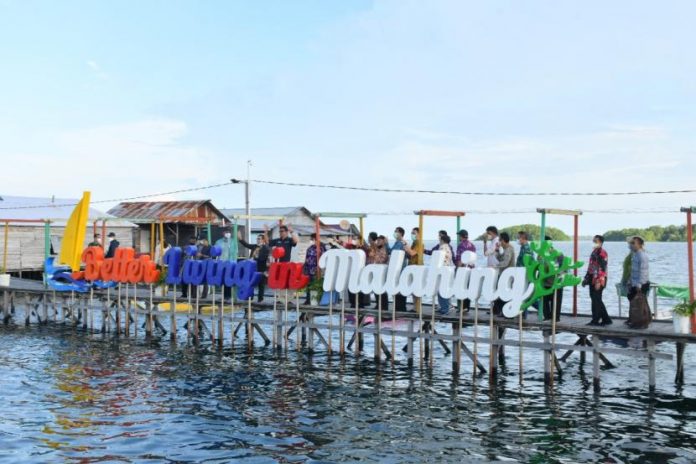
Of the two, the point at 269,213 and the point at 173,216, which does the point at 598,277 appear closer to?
the point at 173,216

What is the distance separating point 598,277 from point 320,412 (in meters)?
7.82

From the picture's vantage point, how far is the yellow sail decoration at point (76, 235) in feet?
94.5

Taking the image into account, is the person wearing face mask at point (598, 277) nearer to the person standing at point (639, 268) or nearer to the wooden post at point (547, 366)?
the person standing at point (639, 268)

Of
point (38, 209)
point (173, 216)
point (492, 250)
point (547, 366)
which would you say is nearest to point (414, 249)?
point (492, 250)

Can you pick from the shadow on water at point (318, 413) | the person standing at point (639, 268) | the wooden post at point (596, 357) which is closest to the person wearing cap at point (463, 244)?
the shadow on water at point (318, 413)

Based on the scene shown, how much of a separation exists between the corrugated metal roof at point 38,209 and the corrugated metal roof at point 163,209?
4.48m

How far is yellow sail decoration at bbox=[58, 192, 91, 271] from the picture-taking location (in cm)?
2880

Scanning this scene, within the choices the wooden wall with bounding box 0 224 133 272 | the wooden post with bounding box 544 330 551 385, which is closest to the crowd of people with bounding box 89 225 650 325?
the wooden post with bounding box 544 330 551 385

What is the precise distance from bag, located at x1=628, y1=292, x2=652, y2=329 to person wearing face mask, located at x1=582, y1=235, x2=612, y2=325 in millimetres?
730

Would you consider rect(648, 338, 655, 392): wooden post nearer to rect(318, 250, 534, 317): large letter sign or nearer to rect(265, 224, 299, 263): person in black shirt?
rect(318, 250, 534, 317): large letter sign

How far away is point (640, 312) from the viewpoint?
19.4 m

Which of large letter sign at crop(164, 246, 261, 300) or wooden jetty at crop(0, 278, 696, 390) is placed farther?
large letter sign at crop(164, 246, 261, 300)

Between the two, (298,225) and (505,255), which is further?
(298,225)

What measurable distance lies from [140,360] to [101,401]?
5908mm
